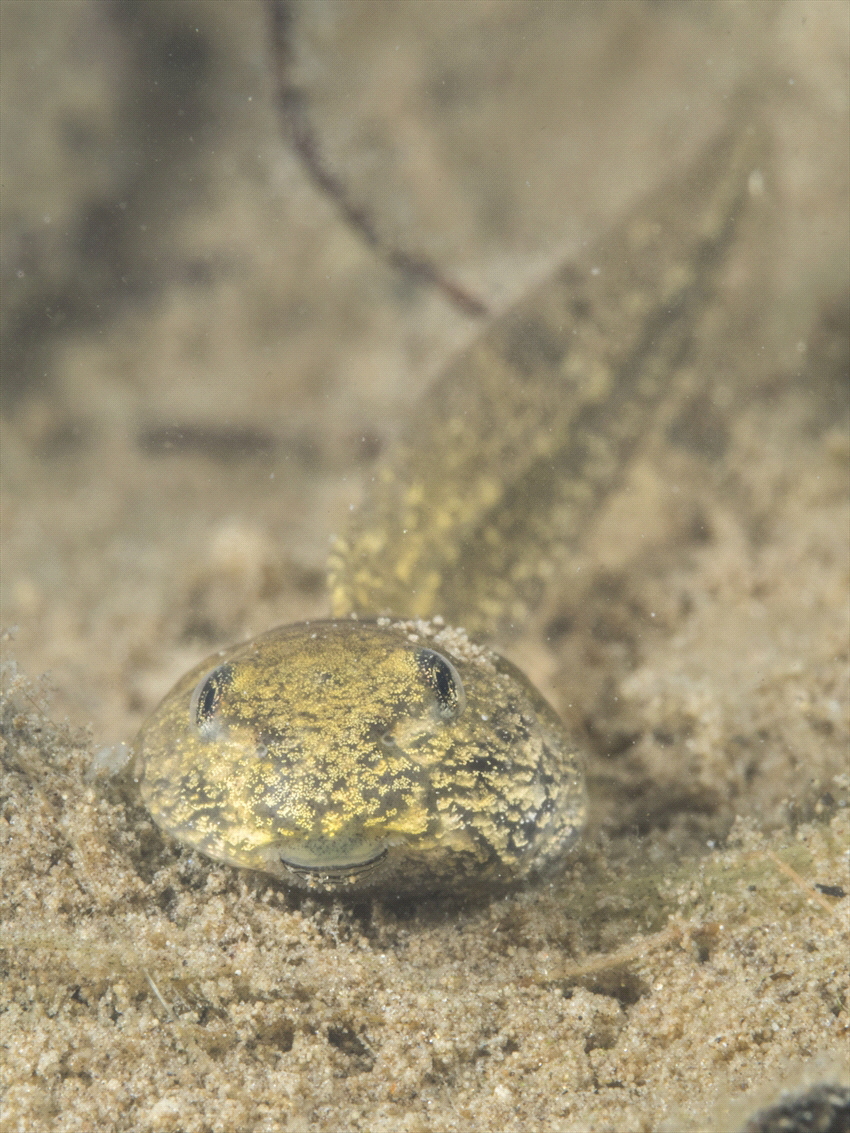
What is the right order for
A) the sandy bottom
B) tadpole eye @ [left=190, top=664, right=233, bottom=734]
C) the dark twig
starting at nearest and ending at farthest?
the sandy bottom < tadpole eye @ [left=190, top=664, right=233, bottom=734] < the dark twig

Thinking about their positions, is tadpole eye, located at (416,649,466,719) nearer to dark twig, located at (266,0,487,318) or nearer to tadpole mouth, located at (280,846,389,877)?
A: tadpole mouth, located at (280,846,389,877)

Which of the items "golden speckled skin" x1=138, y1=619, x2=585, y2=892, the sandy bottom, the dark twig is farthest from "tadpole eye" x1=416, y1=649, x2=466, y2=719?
the dark twig

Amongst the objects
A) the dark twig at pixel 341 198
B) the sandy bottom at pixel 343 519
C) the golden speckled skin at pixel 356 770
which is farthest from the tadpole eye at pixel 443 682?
the dark twig at pixel 341 198

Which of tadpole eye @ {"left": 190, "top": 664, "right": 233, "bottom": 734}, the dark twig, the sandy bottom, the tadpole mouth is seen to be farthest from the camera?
the dark twig

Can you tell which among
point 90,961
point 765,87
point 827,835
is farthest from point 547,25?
point 90,961

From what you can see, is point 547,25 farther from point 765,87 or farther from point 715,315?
point 715,315

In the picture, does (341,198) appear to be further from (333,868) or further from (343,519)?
(333,868)

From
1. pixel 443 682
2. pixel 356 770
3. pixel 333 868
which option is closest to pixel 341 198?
pixel 443 682

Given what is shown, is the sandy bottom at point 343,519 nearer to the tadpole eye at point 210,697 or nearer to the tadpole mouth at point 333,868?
the tadpole mouth at point 333,868
